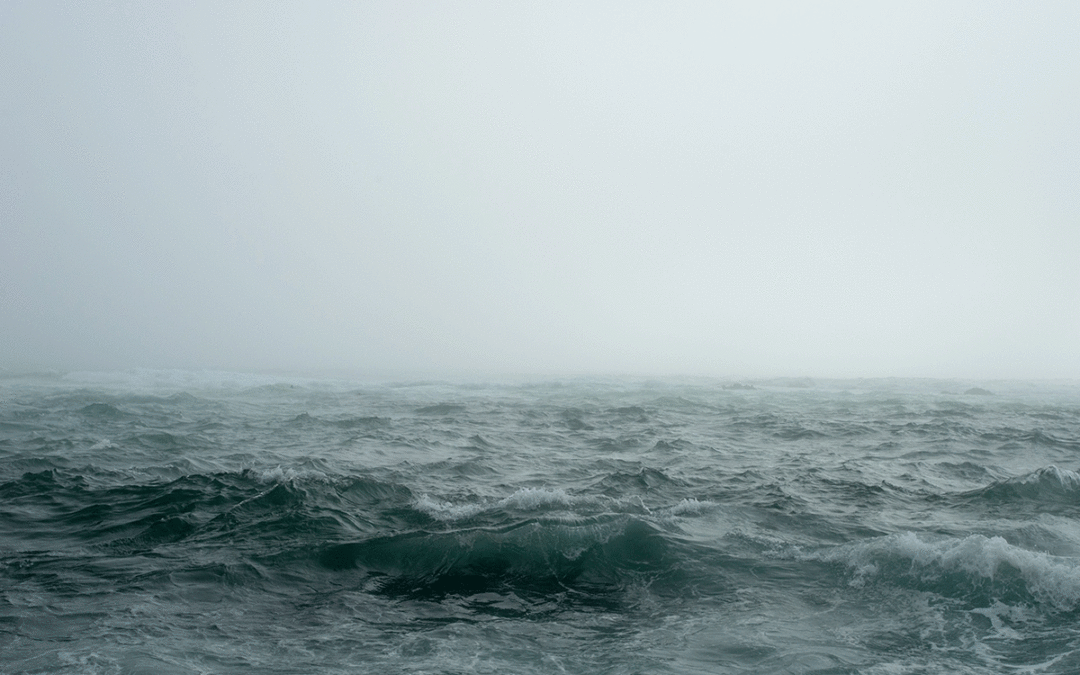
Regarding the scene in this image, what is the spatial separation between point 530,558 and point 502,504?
2348mm

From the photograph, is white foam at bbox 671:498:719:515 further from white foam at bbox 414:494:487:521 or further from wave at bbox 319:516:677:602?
white foam at bbox 414:494:487:521

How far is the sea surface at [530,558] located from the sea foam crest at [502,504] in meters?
0.07

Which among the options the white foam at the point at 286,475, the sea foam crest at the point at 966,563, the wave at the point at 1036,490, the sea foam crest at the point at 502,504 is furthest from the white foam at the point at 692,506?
the white foam at the point at 286,475

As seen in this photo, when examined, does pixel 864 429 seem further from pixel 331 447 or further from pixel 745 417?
pixel 331 447

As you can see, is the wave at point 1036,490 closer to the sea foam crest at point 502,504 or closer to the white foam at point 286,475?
the sea foam crest at point 502,504

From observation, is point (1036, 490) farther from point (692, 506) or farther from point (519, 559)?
point (519, 559)

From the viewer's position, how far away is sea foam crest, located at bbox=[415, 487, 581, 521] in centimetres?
968

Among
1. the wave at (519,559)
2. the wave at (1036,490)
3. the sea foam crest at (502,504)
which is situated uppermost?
the wave at (1036,490)

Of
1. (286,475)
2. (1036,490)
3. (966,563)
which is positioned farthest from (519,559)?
(1036,490)

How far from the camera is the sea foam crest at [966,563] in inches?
272

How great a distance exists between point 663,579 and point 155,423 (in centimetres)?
1878

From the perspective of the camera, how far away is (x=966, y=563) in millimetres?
7469

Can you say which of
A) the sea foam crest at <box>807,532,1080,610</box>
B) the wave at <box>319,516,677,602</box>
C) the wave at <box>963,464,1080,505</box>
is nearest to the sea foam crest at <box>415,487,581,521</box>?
the wave at <box>319,516,677,602</box>

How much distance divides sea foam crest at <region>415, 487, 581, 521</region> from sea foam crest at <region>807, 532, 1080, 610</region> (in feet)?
12.9
